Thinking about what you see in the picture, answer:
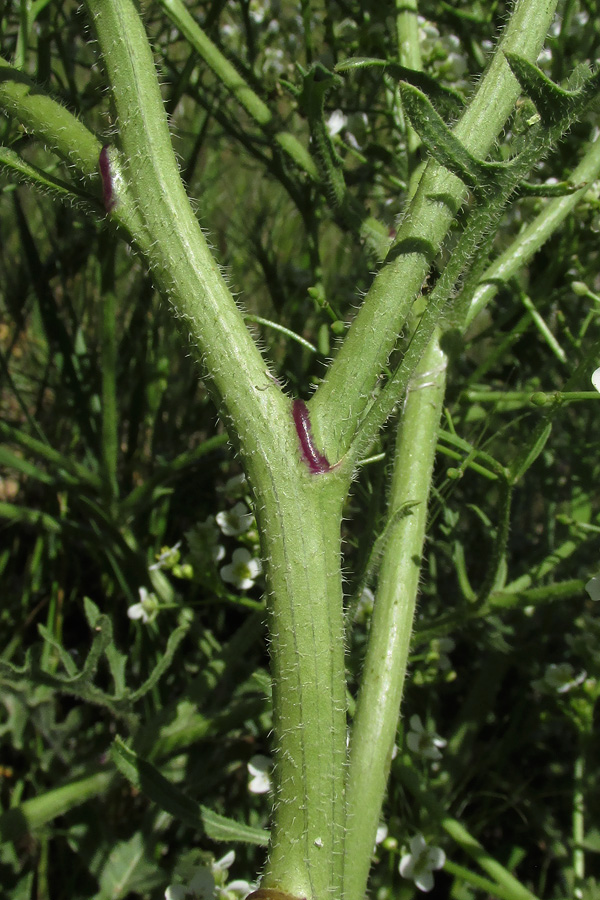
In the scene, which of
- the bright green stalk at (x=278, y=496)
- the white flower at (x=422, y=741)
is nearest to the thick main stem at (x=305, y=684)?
the bright green stalk at (x=278, y=496)

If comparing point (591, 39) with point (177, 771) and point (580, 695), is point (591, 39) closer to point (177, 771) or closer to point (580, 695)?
point (580, 695)

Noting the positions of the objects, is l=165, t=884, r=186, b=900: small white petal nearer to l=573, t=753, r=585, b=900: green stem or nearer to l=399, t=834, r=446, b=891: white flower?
l=399, t=834, r=446, b=891: white flower

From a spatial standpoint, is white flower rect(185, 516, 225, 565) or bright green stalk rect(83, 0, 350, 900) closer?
bright green stalk rect(83, 0, 350, 900)

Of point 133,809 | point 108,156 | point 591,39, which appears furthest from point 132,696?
point 591,39

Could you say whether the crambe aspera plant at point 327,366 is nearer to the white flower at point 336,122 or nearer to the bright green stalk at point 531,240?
the bright green stalk at point 531,240

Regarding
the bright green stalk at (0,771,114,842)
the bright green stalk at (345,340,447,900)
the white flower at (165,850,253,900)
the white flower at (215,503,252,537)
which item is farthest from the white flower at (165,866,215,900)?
the white flower at (215,503,252,537)

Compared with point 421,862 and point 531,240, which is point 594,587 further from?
point 421,862

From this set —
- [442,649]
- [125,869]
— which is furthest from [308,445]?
[125,869]
